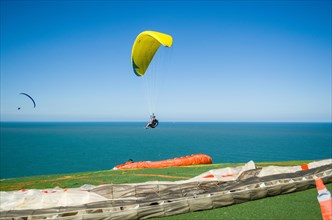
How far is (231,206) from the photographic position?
1238 cm

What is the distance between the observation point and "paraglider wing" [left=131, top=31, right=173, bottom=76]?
17.1 meters

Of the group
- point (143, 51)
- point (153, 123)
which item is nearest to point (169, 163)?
point (153, 123)

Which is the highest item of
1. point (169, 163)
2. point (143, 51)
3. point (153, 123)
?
point (143, 51)

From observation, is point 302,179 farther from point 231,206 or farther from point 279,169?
point 231,206

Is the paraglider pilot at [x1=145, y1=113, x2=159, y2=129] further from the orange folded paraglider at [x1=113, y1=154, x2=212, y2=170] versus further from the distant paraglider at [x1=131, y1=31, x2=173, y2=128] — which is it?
the orange folded paraglider at [x1=113, y1=154, x2=212, y2=170]

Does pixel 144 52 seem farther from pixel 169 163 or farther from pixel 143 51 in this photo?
pixel 169 163

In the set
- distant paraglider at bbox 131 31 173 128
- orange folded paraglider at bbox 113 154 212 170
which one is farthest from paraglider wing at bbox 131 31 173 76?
orange folded paraglider at bbox 113 154 212 170

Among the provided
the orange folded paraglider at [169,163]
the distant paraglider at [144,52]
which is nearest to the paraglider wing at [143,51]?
the distant paraglider at [144,52]

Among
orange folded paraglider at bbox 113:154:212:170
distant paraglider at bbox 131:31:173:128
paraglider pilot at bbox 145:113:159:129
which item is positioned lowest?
orange folded paraglider at bbox 113:154:212:170

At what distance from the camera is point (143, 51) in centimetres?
1853

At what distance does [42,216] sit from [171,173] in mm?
10458

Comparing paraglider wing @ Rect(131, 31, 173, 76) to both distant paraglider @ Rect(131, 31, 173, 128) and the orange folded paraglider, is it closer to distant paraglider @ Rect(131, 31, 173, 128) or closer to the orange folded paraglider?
distant paraglider @ Rect(131, 31, 173, 128)

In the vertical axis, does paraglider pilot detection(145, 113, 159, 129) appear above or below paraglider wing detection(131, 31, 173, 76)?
below

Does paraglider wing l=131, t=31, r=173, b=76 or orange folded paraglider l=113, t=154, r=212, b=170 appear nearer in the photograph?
paraglider wing l=131, t=31, r=173, b=76
